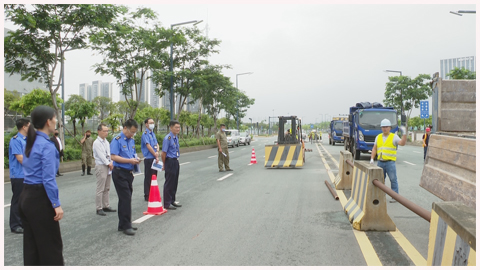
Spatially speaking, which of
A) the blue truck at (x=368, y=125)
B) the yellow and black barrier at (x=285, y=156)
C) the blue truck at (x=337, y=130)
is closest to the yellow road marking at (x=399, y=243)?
the yellow and black barrier at (x=285, y=156)

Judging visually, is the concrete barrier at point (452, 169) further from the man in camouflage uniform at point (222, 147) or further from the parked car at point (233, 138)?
the parked car at point (233, 138)

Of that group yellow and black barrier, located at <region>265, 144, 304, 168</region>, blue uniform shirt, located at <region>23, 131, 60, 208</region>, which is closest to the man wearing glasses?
blue uniform shirt, located at <region>23, 131, 60, 208</region>

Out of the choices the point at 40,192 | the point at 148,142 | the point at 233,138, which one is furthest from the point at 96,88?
the point at 40,192

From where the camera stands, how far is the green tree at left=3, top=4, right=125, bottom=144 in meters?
14.2

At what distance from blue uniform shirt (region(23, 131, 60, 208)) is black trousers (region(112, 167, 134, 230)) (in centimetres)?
222

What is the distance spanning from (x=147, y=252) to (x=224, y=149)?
30.9ft

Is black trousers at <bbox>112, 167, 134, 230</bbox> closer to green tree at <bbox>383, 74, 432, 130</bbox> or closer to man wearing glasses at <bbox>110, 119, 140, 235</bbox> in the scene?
man wearing glasses at <bbox>110, 119, 140, 235</bbox>

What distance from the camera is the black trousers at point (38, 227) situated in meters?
3.49

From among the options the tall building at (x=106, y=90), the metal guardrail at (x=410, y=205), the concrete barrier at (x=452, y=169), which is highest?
the tall building at (x=106, y=90)

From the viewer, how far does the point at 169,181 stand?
746 centimetres

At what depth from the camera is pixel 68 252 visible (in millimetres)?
4711

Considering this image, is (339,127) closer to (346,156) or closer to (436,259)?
(346,156)

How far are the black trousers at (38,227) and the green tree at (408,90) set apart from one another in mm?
39782
